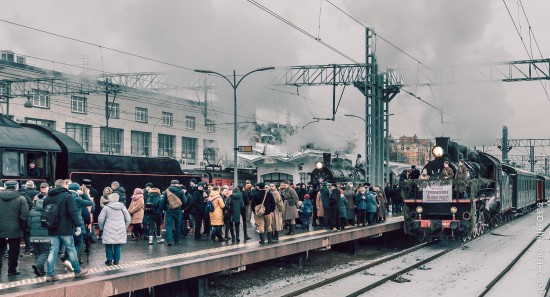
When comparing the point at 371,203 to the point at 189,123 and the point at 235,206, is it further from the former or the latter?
the point at 189,123

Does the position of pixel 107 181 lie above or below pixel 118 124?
below

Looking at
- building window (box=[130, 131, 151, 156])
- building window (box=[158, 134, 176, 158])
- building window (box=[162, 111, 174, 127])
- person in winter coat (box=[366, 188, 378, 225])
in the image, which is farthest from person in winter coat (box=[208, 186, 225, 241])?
building window (box=[162, 111, 174, 127])

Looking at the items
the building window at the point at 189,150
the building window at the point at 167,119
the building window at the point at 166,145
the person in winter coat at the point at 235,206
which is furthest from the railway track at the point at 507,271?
the building window at the point at 189,150

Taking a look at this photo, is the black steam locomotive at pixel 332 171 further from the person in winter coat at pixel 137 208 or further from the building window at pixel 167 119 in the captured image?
the building window at pixel 167 119

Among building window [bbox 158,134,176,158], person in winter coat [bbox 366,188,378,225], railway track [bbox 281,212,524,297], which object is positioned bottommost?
railway track [bbox 281,212,524,297]

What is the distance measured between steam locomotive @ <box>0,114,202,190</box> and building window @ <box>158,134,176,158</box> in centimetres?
3017

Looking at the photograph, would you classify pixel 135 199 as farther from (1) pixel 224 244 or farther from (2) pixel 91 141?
(2) pixel 91 141

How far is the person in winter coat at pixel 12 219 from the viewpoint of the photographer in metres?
9.66

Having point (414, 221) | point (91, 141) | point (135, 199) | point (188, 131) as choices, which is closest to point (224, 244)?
point (135, 199)

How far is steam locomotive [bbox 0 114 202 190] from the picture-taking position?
13766 millimetres

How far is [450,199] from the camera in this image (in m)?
20.7

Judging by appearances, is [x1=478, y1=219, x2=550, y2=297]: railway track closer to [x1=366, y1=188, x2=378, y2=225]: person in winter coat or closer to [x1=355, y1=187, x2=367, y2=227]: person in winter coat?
[x1=366, y1=188, x2=378, y2=225]: person in winter coat

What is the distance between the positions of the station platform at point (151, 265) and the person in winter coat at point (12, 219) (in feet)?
1.37

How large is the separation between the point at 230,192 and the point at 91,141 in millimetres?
28917
